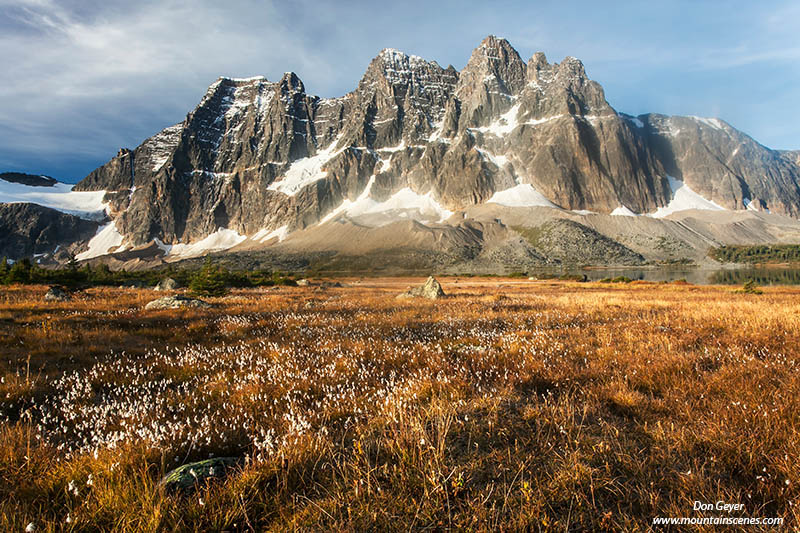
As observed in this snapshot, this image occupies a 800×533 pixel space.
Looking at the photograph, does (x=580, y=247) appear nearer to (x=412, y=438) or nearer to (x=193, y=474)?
(x=412, y=438)

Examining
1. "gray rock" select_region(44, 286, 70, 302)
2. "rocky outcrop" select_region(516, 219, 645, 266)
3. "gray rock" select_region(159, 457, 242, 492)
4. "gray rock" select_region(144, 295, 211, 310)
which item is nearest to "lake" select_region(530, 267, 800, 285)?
"rocky outcrop" select_region(516, 219, 645, 266)

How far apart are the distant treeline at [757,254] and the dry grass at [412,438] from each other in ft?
648

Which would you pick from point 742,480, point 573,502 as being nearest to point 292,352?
point 573,502

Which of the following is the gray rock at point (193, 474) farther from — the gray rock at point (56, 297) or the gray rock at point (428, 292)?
the gray rock at point (56, 297)

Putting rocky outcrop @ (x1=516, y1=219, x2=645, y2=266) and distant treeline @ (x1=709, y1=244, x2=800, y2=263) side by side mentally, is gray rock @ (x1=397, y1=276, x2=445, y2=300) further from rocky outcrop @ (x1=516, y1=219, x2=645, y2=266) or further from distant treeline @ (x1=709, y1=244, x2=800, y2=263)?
distant treeline @ (x1=709, y1=244, x2=800, y2=263)

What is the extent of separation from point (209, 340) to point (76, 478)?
23.1ft

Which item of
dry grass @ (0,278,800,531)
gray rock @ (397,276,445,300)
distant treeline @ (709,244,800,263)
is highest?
distant treeline @ (709,244,800,263)

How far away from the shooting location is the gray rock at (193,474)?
251 cm

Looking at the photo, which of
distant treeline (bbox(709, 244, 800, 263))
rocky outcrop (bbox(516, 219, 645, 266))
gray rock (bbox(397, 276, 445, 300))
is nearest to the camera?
gray rock (bbox(397, 276, 445, 300))

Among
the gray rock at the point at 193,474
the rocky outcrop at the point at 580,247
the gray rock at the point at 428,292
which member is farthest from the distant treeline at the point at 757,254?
the gray rock at the point at 193,474

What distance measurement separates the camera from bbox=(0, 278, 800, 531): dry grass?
7.41 feet

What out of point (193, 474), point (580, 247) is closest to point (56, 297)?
point (193, 474)

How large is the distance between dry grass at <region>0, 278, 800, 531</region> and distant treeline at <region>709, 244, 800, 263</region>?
648 ft

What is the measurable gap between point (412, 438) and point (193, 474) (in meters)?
1.73
